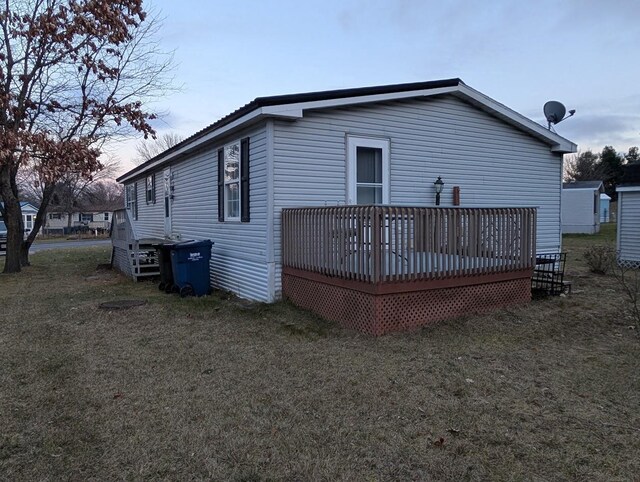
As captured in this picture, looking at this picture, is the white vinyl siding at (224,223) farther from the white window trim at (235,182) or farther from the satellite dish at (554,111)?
the satellite dish at (554,111)

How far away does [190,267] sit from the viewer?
335 inches

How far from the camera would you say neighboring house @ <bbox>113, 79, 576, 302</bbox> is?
293 inches

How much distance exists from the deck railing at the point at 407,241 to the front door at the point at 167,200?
6.89 m

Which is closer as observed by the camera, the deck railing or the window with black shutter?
the deck railing

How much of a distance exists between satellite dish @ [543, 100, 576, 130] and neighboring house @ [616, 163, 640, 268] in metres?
2.94

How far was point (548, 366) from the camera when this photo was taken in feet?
14.8

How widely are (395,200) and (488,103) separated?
2.85 meters

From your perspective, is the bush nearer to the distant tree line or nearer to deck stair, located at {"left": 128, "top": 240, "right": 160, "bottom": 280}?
deck stair, located at {"left": 128, "top": 240, "right": 160, "bottom": 280}

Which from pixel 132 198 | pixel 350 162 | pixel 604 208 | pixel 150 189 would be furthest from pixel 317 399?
pixel 604 208

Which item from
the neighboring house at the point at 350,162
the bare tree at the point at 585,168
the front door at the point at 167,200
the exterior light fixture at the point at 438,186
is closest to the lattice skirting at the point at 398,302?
the neighboring house at the point at 350,162

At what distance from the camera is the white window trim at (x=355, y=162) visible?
26.2ft

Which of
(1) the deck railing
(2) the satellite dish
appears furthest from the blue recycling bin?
(2) the satellite dish

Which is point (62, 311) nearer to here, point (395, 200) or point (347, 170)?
point (347, 170)

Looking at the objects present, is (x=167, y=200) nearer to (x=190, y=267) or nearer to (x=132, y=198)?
(x=190, y=267)
